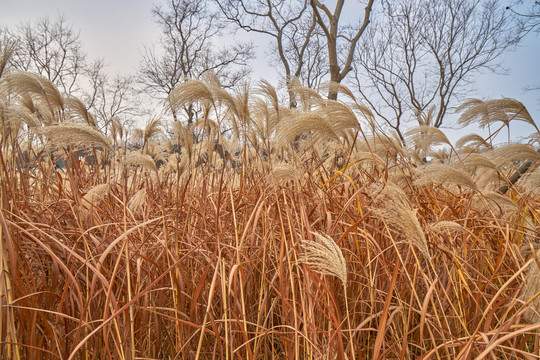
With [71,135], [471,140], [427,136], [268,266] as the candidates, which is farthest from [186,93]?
[471,140]

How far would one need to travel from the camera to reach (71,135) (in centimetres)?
112

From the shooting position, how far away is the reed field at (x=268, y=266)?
103 cm

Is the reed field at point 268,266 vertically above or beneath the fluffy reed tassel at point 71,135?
beneath

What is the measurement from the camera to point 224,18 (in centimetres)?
1658

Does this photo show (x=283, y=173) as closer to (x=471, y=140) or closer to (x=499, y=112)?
(x=499, y=112)

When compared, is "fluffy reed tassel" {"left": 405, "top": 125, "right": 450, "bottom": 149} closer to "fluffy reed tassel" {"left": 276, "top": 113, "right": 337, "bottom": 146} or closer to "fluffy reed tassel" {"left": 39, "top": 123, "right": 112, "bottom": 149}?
"fluffy reed tassel" {"left": 276, "top": 113, "right": 337, "bottom": 146}

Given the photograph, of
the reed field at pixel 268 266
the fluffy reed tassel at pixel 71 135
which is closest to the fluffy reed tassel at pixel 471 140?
the reed field at pixel 268 266

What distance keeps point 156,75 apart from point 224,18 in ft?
20.4

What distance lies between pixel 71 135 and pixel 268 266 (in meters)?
0.97

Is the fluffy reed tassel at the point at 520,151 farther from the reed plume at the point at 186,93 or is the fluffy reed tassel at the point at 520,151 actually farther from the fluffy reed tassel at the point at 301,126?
the reed plume at the point at 186,93

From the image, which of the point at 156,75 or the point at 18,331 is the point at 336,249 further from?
the point at 156,75

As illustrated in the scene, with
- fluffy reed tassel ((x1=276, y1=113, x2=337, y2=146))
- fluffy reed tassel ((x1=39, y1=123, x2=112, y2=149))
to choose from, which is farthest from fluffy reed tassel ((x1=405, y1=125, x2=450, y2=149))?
fluffy reed tassel ((x1=39, y1=123, x2=112, y2=149))

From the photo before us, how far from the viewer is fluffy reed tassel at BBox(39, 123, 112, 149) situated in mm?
1089

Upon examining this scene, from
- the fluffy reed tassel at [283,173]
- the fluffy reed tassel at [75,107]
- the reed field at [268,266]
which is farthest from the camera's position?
the fluffy reed tassel at [75,107]
